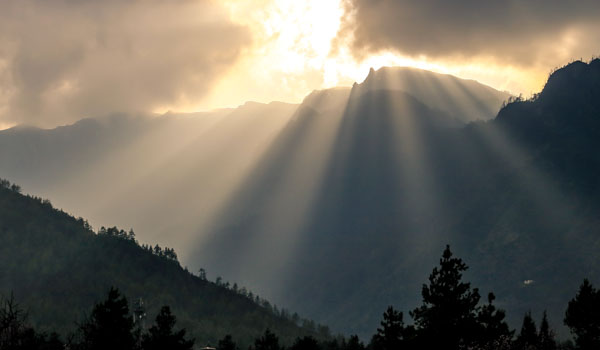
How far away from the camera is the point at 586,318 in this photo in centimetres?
10144

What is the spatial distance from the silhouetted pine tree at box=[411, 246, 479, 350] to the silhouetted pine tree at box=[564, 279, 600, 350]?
115 ft

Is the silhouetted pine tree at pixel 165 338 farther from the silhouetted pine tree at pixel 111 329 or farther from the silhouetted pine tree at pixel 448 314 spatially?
the silhouetted pine tree at pixel 448 314

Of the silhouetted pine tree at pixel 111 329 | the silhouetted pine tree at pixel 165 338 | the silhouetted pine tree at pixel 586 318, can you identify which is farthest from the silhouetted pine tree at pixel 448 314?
the silhouetted pine tree at pixel 586 318

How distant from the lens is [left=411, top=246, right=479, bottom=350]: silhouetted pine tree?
224 ft

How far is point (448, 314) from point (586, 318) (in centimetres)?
4131

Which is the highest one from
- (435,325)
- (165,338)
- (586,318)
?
(586,318)

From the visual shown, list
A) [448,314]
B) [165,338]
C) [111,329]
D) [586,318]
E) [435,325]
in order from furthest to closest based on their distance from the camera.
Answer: [586,318] → [165,338] → [111,329] → [448,314] → [435,325]

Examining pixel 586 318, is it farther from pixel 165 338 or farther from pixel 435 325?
pixel 165 338

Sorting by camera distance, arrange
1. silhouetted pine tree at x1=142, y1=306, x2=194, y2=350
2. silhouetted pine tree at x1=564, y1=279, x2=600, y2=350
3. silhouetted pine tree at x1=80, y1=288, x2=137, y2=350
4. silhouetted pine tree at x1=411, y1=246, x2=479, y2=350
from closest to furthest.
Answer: silhouetted pine tree at x1=411, y1=246, x2=479, y2=350 < silhouetted pine tree at x1=80, y1=288, x2=137, y2=350 < silhouetted pine tree at x1=142, y1=306, x2=194, y2=350 < silhouetted pine tree at x1=564, y1=279, x2=600, y2=350

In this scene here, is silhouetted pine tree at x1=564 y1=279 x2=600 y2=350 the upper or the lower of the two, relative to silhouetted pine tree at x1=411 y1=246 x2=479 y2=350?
upper

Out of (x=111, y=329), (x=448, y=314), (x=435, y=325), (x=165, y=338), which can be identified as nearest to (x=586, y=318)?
(x=448, y=314)

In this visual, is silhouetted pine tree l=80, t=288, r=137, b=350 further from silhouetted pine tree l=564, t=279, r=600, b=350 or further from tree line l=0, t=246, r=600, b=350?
silhouetted pine tree l=564, t=279, r=600, b=350

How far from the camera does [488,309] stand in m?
68.8

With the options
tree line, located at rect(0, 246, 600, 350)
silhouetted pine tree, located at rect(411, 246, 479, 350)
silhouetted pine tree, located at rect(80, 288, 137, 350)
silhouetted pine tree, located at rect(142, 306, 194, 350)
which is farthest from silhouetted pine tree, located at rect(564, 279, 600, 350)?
silhouetted pine tree, located at rect(80, 288, 137, 350)
